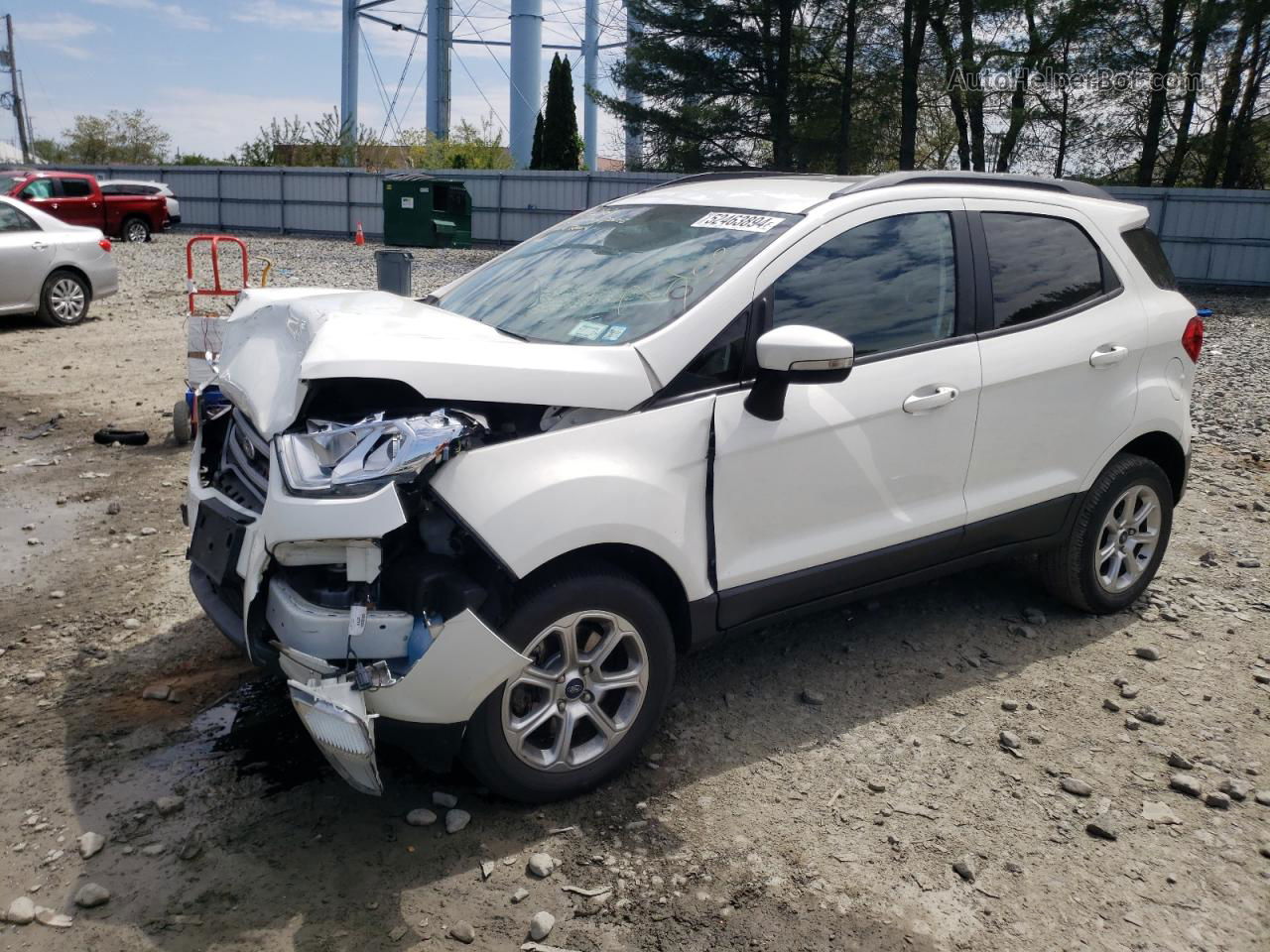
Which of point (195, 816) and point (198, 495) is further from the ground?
point (198, 495)

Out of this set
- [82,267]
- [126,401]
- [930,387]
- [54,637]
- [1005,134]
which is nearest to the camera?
[930,387]

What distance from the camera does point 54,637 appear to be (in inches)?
179

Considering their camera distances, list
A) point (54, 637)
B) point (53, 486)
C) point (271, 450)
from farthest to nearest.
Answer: point (53, 486)
point (54, 637)
point (271, 450)

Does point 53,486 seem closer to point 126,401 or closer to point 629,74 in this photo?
point 126,401

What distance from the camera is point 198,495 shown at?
3746 mm

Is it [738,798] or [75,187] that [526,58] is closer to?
[75,187]

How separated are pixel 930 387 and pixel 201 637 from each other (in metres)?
3.10

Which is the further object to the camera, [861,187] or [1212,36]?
[1212,36]

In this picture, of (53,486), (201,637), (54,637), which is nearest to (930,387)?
(201,637)

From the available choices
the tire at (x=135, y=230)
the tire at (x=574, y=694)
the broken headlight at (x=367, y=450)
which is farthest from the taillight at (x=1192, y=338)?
the tire at (x=135, y=230)

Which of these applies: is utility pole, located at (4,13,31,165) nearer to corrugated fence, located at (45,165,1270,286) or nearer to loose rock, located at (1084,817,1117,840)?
corrugated fence, located at (45,165,1270,286)

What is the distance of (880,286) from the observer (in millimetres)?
4031

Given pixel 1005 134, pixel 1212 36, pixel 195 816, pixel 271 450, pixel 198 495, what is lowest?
pixel 195 816

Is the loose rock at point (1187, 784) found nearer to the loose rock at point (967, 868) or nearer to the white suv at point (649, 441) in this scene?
the loose rock at point (967, 868)
